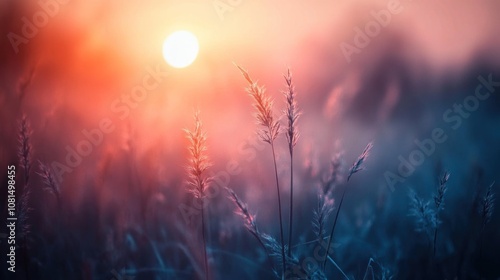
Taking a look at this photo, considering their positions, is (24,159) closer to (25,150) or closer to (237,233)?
(25,150)

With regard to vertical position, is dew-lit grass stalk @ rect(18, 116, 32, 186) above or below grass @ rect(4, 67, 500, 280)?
above

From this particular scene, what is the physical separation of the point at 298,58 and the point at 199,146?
2.62m

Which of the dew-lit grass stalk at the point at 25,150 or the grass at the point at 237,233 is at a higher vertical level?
the dew-lit grass stalk at the point at 25,150

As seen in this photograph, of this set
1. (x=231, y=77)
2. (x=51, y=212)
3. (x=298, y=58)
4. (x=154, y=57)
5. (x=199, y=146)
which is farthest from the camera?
(x=298, y=58)

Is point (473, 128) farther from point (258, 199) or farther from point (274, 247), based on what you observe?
point (274, 247)

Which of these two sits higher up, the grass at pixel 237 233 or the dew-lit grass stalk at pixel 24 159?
the dew-lit grass stalk at pixel 24 159

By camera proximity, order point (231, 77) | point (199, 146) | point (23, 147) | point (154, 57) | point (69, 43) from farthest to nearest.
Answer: point (231, 77) → point (154, 57) → point (69, 43) → point (23, 147) → point (199, 146)

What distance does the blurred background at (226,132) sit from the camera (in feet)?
7.27

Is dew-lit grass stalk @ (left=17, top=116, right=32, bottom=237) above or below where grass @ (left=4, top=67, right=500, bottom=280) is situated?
above

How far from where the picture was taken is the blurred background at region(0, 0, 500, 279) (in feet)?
7.27

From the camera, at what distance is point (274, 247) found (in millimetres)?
1594

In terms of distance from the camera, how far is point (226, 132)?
3.47 meters

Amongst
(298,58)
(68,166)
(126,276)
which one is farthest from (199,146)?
(298,58)

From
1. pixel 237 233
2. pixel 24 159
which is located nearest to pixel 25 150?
pixel 24 159
